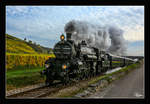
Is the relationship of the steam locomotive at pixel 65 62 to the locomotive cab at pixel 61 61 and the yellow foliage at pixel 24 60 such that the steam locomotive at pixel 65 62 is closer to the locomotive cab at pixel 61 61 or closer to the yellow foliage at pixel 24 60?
the locomotive cab at pixel 61 61

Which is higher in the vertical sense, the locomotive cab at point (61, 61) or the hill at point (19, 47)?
the hill at point (19, 47)

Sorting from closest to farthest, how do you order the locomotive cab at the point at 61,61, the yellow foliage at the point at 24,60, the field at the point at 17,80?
the locomotive cab at the point at 61,61
the field at the point at 17,80
the yellow foliage at the point at 24,60

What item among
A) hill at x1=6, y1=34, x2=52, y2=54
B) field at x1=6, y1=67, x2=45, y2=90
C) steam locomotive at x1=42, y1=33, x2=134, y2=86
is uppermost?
hill at x1=6, y1=34, x2=52, y2=54

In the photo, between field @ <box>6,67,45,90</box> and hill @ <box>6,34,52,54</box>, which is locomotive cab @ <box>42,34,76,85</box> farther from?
hill @ <box>6,34,52,54</box>

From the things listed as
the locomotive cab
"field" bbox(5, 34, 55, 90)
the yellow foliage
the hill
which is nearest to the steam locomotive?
the locomotive cab

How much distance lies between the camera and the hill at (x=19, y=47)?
1880 cm

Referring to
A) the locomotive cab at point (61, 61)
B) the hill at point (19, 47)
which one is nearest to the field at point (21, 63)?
the hill at point (19, 47)

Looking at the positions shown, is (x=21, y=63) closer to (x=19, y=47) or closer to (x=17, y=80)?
(x=19, y=47)

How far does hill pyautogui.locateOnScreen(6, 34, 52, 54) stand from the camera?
18797 mm

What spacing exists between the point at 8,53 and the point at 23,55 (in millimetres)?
2084

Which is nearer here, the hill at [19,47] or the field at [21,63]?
the field at [21,63]

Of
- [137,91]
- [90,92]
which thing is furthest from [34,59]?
[137,91]

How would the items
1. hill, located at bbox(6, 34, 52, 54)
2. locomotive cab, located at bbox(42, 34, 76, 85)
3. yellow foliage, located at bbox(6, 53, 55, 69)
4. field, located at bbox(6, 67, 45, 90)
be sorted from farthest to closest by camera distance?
hill, located at bbox(6, 34, 52, 54), yellow foliage, located at bbox(6, 53, 55, 69), field, located at bbox(6, 67, 45, 90), locomotive cab, located at bbox(42, 34, 76, 85)

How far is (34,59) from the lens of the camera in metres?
22.5
